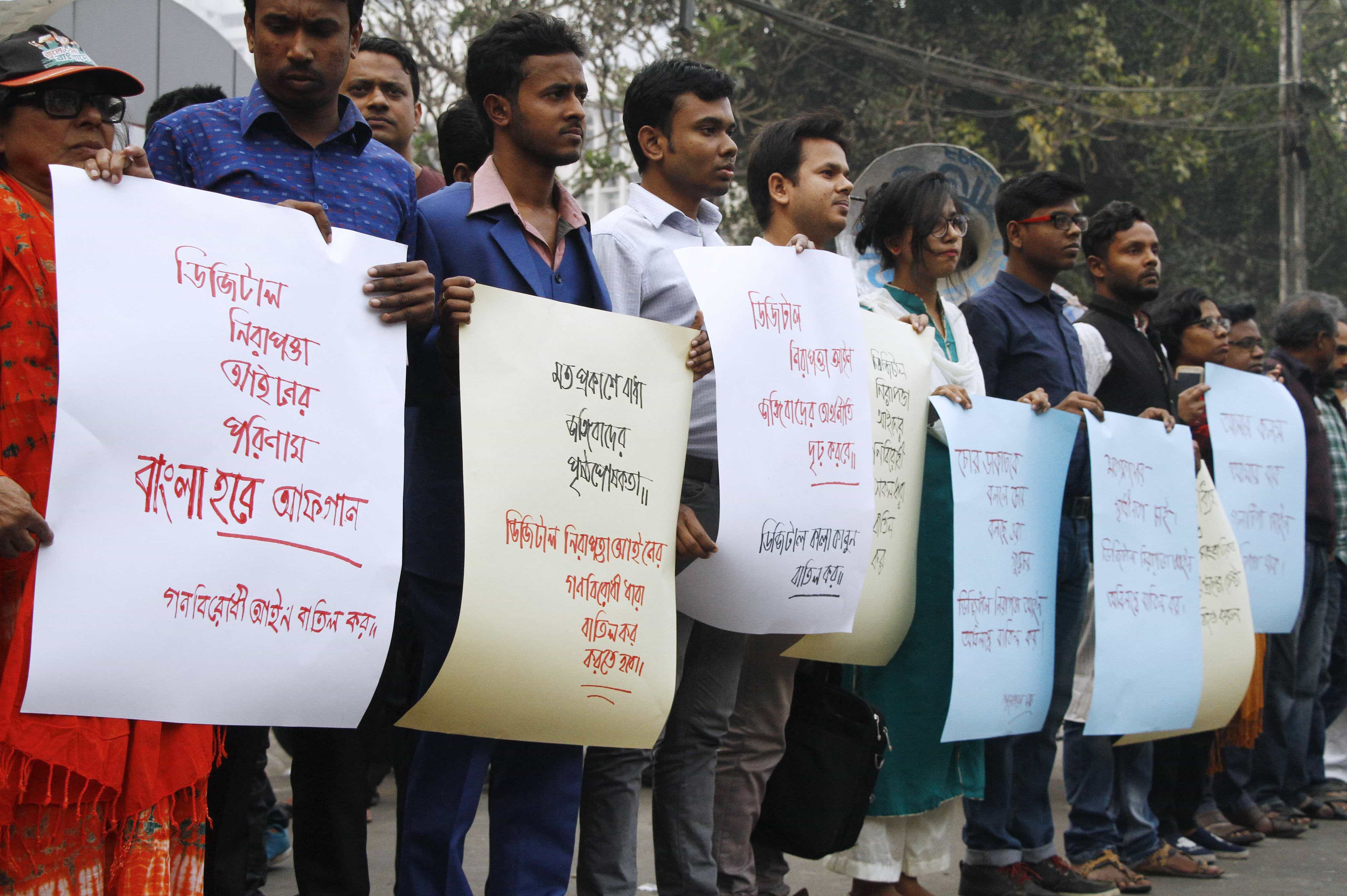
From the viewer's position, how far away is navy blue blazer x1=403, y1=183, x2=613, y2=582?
2982mm

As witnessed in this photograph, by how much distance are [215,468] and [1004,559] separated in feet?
8.16

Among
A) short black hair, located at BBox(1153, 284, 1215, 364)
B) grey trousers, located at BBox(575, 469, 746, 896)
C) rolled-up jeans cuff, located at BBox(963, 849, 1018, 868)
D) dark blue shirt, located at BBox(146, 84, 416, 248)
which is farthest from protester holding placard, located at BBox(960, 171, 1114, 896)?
dark blue shirt, located at BBox(146, 84, 416, 248)

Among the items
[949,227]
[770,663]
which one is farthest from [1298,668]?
[770,663]

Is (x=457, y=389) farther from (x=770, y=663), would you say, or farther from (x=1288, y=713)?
(x=1288, y=713)

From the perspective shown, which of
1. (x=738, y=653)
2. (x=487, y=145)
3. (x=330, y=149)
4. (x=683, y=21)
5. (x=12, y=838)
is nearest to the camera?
(x=12, y=838)

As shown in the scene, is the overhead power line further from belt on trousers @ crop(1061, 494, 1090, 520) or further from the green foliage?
belt on trousers @ crop(1061, 494, 1090, 520)

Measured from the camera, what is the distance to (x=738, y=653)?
11.6ft

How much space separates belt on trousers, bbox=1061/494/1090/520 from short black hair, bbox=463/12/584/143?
2.27 m

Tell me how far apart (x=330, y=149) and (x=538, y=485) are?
2.68ft

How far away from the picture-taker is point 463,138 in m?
4.71

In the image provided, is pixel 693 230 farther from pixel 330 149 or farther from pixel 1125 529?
pixel 1125 529

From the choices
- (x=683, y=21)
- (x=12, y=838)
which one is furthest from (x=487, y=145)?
(x=683, y=21)

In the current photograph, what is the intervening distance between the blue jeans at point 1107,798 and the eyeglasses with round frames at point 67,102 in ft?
11.2

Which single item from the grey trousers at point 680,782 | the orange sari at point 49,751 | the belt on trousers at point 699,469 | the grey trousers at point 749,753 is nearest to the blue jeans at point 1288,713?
the grey trousers at point 749,753
